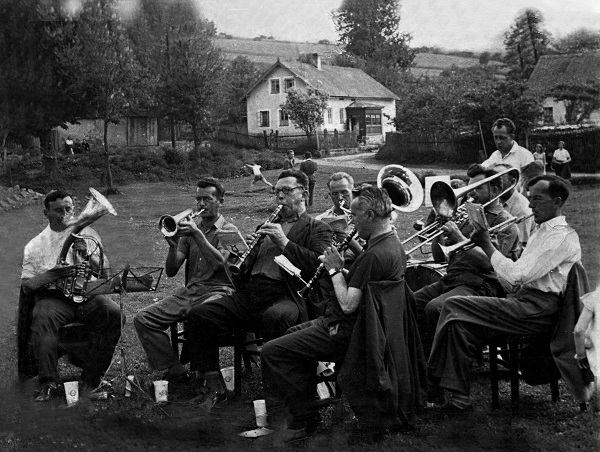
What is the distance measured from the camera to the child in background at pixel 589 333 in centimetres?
455

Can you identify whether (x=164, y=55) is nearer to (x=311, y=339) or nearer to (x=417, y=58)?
(x=417, y=58)

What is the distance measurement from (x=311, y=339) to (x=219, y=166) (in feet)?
16.8

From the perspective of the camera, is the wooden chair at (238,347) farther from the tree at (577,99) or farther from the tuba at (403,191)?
the tree at (577,99)

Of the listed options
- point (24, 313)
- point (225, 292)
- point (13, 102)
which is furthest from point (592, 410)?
point (13, 102)

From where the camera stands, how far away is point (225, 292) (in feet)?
20.9

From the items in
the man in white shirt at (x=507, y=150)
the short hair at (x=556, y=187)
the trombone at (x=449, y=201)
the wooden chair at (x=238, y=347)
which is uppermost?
the man in white shirt at (x=507, y=150)

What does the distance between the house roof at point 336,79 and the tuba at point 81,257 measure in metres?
3.98

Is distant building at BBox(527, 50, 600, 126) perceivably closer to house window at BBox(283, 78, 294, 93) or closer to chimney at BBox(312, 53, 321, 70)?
chimney at BBox(312, 53, 321, 70)

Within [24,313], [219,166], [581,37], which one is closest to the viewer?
[24,313]

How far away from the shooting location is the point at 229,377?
241 inches

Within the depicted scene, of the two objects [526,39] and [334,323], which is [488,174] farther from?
[526,39]

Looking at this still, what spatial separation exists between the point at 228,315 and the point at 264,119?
5307 mm

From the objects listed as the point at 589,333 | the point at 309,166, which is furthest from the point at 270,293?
the point at 309,166

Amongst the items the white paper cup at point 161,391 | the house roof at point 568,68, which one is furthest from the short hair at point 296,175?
the house roof at point 568,68
